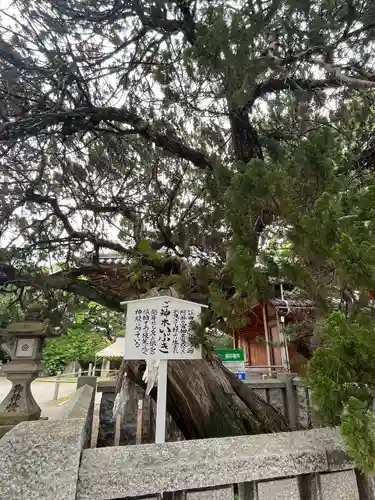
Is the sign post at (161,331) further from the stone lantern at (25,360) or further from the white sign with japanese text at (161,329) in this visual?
the stone lantern at (25,360)

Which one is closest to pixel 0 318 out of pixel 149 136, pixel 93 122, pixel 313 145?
pixel 93 122

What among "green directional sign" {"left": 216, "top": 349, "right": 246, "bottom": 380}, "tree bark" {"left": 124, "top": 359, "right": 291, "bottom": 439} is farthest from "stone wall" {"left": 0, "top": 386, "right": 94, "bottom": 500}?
"green directional sign" {"left": 216, "top": 349, "right": 246, "bottom": 380}

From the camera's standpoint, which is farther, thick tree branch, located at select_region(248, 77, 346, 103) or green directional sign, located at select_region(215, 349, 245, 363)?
green directional sign, located at select_region(215, 349, 245, 363)

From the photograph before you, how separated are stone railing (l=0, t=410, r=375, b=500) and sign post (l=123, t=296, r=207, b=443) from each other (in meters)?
1.11

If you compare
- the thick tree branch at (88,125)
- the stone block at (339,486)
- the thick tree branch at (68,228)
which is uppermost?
the thick tree branch at (88,125)

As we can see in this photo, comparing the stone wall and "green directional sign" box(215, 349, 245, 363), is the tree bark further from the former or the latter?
"green directional sign" box(215, 349, 245, 363)

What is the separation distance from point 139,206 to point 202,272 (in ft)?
7.30

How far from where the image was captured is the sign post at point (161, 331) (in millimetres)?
2459

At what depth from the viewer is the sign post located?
2459 mm

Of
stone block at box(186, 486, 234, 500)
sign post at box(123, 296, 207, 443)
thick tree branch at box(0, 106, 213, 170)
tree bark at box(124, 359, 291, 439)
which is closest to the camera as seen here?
stone block at box(186, 486, 234, 500)

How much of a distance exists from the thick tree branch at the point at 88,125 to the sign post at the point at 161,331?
167 cm

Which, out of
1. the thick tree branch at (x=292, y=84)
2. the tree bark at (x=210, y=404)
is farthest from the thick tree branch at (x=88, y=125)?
the tree bark at (x=210, y=404)

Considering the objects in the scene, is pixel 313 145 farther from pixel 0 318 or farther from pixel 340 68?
pixel 0 318

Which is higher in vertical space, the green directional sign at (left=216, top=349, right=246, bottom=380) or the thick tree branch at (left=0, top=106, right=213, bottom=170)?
the thick tree branch at (left=0, top=106, right=213, bottom=170)
